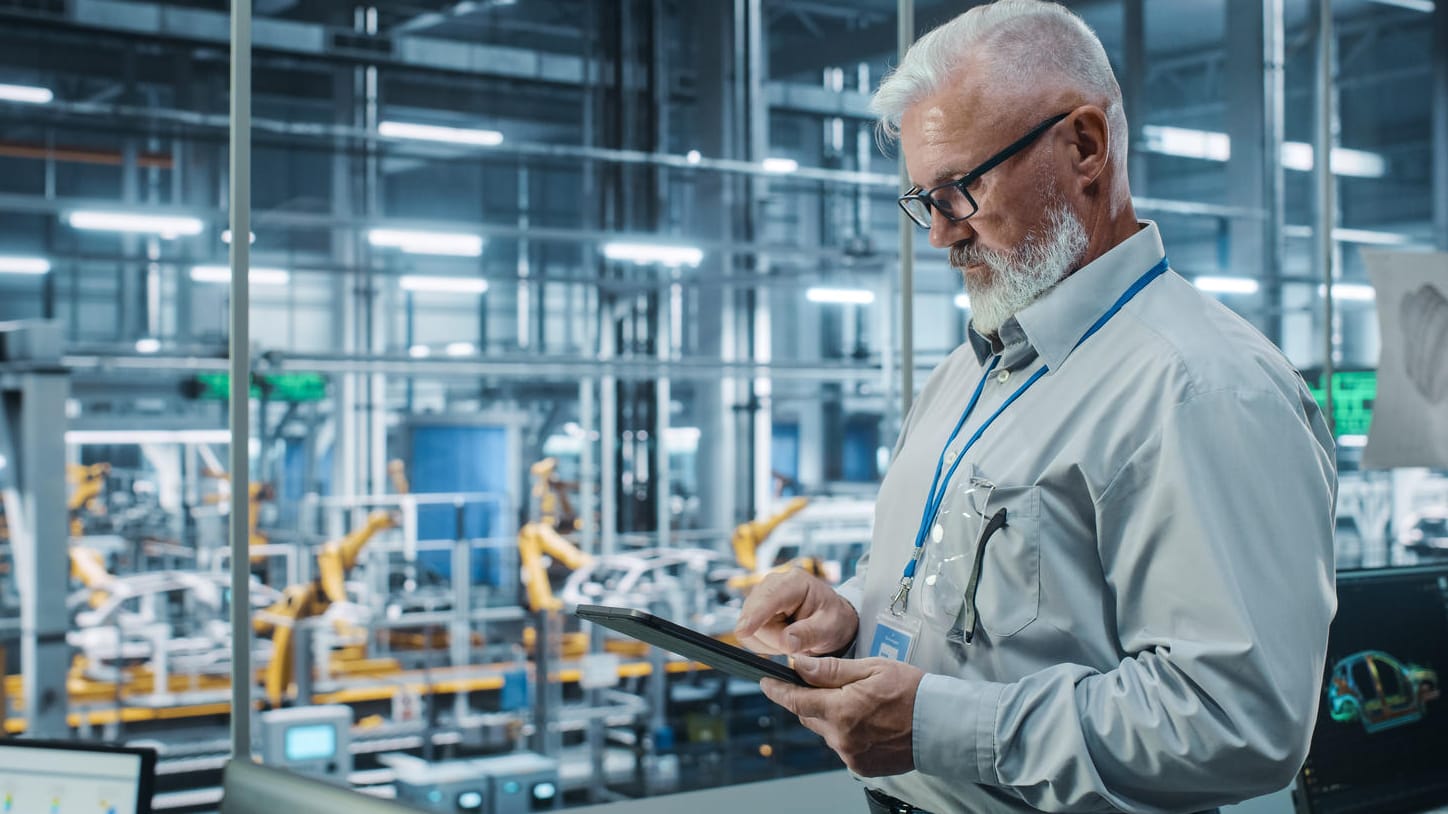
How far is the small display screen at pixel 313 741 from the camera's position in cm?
511

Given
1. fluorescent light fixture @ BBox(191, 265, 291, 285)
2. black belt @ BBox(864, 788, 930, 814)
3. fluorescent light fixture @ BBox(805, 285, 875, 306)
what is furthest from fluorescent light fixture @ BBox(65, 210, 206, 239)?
black belt @ BBox(864, 788, 930, 814)

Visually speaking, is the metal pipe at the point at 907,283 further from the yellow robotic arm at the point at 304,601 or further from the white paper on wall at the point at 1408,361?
the yellow robotic arm at the point at 304,601

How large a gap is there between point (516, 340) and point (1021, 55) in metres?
16.7

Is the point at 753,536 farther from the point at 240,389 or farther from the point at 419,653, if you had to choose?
the point at 240,389

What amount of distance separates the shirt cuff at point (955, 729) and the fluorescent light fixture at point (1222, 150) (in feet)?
30.2

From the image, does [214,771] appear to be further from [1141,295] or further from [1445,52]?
Answer: [1445,52]

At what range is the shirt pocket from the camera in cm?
105

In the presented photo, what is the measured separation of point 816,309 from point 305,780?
54.6ft

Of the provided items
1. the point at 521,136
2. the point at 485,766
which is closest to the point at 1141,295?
the point at 485,766

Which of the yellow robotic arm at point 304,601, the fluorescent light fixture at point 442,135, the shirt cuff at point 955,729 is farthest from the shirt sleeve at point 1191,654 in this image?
the fluorescent light fixture at point 442,135

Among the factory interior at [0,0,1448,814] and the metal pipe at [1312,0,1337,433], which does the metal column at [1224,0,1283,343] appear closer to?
the factory interior at [0,0,1448,814]

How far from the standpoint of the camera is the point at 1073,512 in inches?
41.2

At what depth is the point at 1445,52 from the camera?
291 inches

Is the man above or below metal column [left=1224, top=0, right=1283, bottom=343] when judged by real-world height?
below
